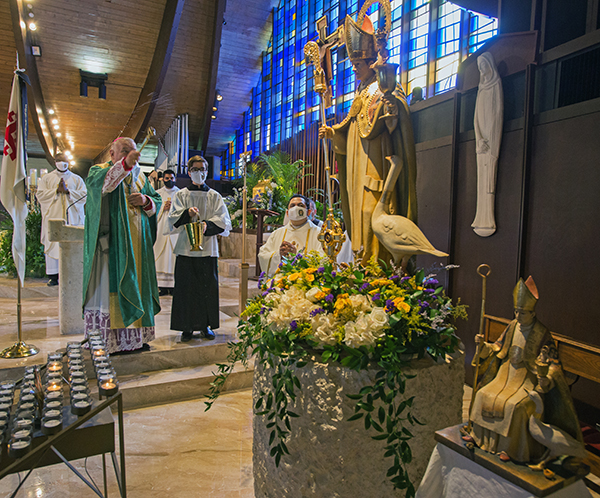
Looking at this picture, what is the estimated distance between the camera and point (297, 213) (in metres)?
3.78

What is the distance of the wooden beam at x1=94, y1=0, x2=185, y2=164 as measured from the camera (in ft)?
32.6

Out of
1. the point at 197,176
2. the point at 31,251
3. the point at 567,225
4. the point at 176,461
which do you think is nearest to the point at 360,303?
the point at 176,461

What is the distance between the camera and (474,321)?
13.3ft

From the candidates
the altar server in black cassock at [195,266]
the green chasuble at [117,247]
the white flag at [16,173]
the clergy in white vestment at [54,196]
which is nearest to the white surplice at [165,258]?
the clergy in white vestment at [54,196]

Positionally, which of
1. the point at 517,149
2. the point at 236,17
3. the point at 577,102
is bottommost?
the point at 517,149


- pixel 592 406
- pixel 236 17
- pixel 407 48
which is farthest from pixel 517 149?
pixel 236 17

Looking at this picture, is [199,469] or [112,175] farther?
[112,175]

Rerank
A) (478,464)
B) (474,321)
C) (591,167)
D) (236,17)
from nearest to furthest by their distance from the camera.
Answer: (478,464)
(591,167)
(474,321)
(236,17)

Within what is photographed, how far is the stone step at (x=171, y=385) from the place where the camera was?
3.53m

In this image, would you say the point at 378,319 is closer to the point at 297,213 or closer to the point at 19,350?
the point at 297,213

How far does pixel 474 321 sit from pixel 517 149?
157 cm

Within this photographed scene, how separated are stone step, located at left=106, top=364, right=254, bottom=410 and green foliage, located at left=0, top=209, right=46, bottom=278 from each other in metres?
5.44

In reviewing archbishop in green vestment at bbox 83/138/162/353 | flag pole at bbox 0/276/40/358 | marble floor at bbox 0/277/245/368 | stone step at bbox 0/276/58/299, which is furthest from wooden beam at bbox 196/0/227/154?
flag pole at bbox 0/276/40/358

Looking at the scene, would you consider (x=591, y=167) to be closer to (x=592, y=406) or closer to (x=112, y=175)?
(x=592, y=406)
